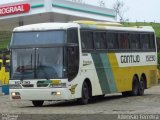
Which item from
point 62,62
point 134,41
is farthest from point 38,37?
point 134,41

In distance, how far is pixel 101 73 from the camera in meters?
24.5

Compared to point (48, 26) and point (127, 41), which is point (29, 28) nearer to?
point (48, 26)

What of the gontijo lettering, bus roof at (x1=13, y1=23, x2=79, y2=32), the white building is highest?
the white building

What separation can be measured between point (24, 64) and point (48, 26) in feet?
5.71

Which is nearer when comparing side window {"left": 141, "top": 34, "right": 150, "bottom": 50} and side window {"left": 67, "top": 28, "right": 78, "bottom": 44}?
side window {"left": 67, "top": 28, "right": 78, "bottom": 44}

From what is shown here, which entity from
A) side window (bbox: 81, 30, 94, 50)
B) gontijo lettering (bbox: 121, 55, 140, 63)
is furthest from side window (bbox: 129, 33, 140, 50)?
side window (bbox: 81, 30, 94, 50)

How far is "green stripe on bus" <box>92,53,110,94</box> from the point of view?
78.9ft

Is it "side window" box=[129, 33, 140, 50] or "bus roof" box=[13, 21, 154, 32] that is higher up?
"bus roof" box=[13, 21, 154, 32]

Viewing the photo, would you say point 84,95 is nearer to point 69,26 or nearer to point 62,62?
point 62,62

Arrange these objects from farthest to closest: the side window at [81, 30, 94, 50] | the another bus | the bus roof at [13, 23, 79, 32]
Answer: the side window at [81, 30, 94, 50] → the bus roof at [13, 23, 79, 32] → the another bus

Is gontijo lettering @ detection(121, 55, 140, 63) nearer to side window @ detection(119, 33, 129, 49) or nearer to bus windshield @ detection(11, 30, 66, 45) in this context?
side window @ detection(119, 33, 129, 49)

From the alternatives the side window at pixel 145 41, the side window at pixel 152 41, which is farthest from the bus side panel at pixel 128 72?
the side window at pixel 152 41

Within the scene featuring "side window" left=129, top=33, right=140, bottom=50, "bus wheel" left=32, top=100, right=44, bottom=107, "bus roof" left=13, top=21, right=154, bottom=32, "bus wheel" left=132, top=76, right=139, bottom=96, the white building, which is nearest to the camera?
"bus roof" left=13, top=21, right=154, bottom=32

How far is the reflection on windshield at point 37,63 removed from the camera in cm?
2156
